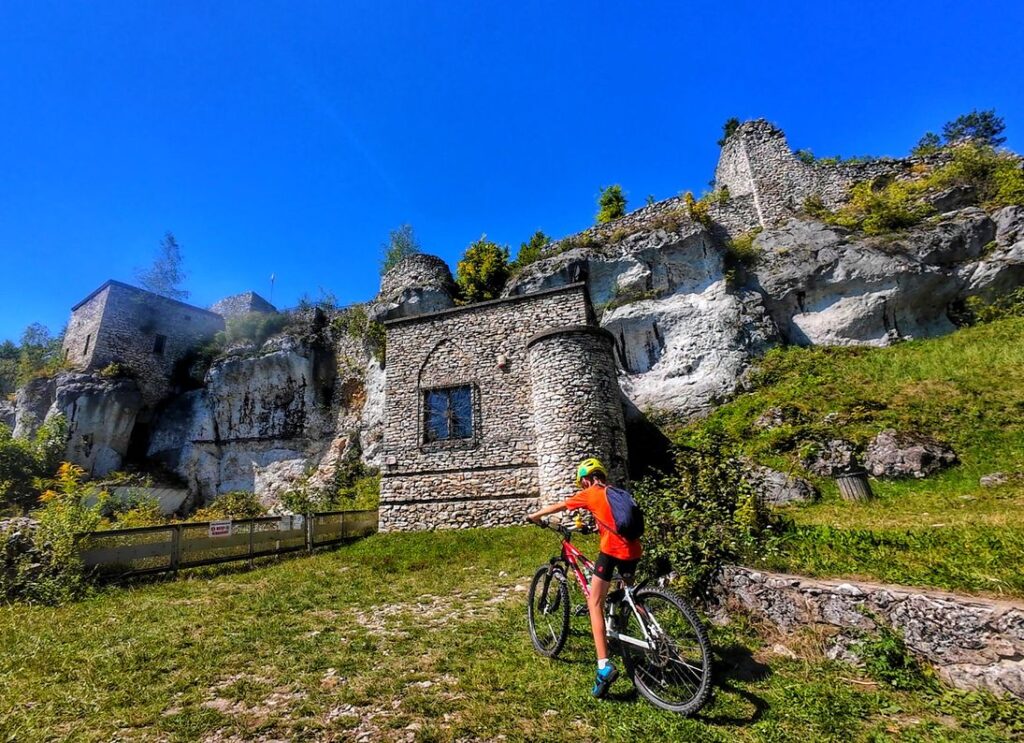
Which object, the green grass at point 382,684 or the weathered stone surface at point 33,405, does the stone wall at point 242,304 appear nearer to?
the weathered stone surface at point 33,405

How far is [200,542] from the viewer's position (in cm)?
905

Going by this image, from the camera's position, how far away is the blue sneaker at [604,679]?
10.9 feet

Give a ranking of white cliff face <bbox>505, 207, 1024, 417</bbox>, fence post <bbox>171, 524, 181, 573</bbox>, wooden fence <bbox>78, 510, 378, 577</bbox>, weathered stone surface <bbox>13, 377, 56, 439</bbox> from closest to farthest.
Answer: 1. wooden fence <bbox>78, 510, 378, 577</bbox>
2. fence post <bbox>171, 524, 181, 573</bbox>
3. white cliff face <bbox>505, 207, 1024, 417</bbox>
4. weathered stone surface <bbox>13, 377, 56, 439</bbox>

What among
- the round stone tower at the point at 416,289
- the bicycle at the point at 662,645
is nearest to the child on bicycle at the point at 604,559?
the bicycle at the point at 662,645

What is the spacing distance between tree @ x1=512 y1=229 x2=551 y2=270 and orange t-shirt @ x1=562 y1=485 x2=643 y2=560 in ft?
59.8

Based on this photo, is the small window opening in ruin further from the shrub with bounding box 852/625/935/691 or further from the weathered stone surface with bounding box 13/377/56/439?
the weathered stone surface with bounding box 13/377/56/439

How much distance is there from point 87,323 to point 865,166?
137ft

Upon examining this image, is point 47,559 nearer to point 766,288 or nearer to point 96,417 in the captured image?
point 96,417

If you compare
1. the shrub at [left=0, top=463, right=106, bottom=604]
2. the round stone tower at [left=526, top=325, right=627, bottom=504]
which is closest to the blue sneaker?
the round stone tower at [left=526, top=325, right=627, bottom=504]

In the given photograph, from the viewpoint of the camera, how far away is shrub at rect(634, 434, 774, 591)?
4820 mm

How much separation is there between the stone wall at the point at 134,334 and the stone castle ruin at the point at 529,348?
0.32 ft

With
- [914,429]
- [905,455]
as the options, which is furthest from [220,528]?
[914,429]

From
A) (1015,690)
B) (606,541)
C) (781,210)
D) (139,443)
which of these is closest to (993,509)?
(1015,690)

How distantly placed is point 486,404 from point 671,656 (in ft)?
35.5
